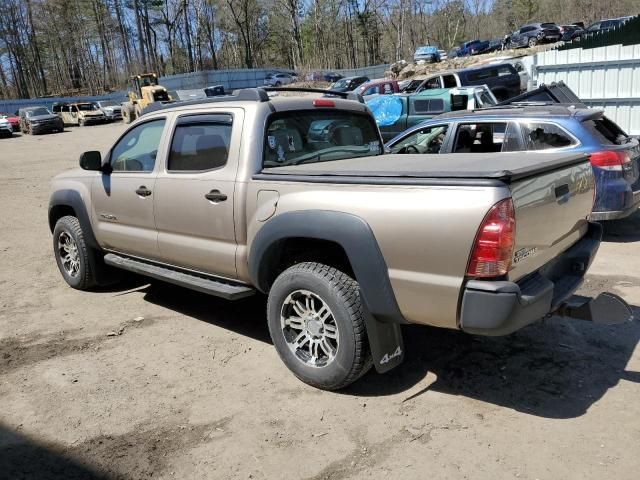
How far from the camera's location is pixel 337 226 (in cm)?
332

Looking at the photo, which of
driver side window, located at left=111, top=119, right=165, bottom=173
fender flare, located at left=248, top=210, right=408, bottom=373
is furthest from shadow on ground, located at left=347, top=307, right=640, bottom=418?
driver side window, located at left=111, top=119, right=165, bottom=173

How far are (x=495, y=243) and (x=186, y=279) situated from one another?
8.50 ft

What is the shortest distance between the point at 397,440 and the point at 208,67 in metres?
84.5

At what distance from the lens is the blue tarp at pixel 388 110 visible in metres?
13.7

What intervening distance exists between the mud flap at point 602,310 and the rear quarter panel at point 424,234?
94 centimetres

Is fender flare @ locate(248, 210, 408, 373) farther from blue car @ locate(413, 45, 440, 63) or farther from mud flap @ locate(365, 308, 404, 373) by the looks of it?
blue car @ locate(413, 45, 440, 63)

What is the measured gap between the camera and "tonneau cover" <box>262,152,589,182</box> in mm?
2926

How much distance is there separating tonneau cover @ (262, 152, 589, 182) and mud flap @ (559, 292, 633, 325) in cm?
85

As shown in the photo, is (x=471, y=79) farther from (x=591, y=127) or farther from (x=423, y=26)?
(x=423, y=26)

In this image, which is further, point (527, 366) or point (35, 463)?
point (527, 366)

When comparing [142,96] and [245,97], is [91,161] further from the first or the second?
[142,96]

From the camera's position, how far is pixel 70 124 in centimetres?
4122

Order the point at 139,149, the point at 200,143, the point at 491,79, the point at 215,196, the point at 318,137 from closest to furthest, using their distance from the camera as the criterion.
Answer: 1. the point at 215,196
2. the point at 200,143
3. the point at 318,137
4. the point at 139,149
5. the point at 491,79

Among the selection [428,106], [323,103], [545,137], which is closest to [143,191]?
[323,103]
